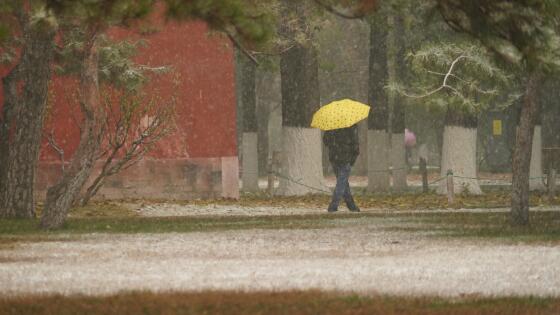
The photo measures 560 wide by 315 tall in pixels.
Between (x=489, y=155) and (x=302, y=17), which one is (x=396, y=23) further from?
(x=489, y=155)

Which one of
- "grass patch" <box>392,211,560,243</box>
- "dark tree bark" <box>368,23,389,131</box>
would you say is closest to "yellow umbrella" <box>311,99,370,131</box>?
"grass patch" <box>392,211,560,243</box>

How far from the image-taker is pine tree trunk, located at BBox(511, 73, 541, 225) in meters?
19.5

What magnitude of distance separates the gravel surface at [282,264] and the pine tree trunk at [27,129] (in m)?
4.25

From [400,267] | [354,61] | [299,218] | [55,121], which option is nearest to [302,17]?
[55,121]

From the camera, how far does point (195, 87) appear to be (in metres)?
31.0

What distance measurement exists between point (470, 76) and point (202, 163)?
640cm

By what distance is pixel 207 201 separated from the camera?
2986cm

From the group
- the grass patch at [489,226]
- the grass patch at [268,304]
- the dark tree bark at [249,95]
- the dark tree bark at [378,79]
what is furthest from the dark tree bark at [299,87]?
the grass patch at [268,304]

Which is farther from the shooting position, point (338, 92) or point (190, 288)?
point (338, 92)

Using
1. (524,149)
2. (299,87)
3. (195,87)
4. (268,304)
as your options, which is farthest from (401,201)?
(268,304)

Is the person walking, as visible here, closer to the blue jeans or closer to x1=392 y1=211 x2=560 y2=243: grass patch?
the blue jeans

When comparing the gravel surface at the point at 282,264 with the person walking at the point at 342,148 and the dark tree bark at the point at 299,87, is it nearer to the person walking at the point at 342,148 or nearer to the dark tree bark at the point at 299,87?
the person walking at the point at 342,148

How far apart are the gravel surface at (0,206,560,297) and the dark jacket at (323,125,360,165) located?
15.9 feet

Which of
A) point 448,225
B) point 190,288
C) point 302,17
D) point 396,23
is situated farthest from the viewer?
point 396,23
